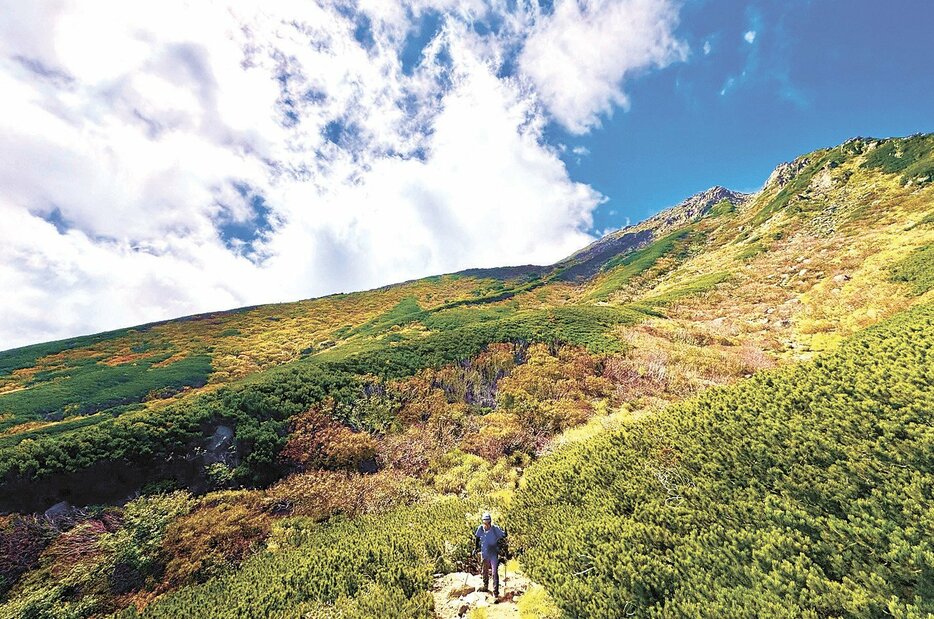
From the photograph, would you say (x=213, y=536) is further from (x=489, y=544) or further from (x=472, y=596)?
(x=489, y=544)

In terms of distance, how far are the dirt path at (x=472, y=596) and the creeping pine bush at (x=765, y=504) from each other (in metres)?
0.57

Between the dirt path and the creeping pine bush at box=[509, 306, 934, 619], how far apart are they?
566mm

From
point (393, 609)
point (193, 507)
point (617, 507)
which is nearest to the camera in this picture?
point (393, 609)

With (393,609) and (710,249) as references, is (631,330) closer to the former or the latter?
(393,609)

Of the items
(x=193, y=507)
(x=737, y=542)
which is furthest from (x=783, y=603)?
(x=193, y=507)

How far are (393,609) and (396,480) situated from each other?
658cm

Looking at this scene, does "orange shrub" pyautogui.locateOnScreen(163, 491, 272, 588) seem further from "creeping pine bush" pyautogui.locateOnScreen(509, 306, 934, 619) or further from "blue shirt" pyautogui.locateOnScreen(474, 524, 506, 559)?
"creeping pine bush" pyautogui.locateOnScreen(509, 306, 934, 619)

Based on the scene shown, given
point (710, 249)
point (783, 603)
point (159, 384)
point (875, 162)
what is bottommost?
point (783, 603)

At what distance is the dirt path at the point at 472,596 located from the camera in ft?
22.5

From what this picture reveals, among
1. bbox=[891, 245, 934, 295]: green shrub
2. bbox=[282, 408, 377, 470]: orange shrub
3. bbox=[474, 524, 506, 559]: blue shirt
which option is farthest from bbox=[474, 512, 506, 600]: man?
bbox=[891, 245, 934, 295]: green shrub

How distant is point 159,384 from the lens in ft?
94.3

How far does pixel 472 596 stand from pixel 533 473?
4.21 m

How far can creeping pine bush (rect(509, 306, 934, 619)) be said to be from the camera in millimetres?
4926

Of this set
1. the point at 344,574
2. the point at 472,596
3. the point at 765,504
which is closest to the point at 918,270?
the point at 765,504
